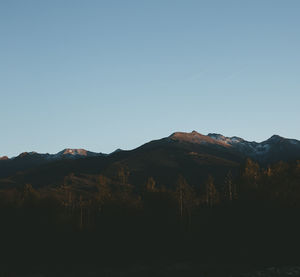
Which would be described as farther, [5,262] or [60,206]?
[60,206]

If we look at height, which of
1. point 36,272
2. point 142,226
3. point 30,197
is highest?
point 30,197

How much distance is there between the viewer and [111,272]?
2756 inches

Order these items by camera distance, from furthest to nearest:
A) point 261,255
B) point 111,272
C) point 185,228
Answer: point 185,228
point 261,255
point 111,272

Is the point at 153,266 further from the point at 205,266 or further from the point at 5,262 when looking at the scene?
the point at 5,262

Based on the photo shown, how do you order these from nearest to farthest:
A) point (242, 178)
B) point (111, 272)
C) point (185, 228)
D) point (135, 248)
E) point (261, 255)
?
point (111, 272) → point (261, 255) → point (135, 248) → point (185, 228) → point (242, 178)

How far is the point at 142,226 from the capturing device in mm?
102125

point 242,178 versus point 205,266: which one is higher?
point 242,178

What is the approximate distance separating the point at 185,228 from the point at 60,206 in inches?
1444

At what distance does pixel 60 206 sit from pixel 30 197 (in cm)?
1120

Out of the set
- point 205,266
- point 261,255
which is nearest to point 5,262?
point 205,266

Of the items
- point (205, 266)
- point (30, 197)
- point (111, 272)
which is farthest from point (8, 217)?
point (205, 266)

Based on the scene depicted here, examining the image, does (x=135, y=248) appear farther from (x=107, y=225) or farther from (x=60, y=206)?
(x=60, y=206)

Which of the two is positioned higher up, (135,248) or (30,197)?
(30,197)

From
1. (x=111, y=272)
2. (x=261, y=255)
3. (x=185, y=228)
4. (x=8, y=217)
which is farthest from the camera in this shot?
(x=8, y=217)
